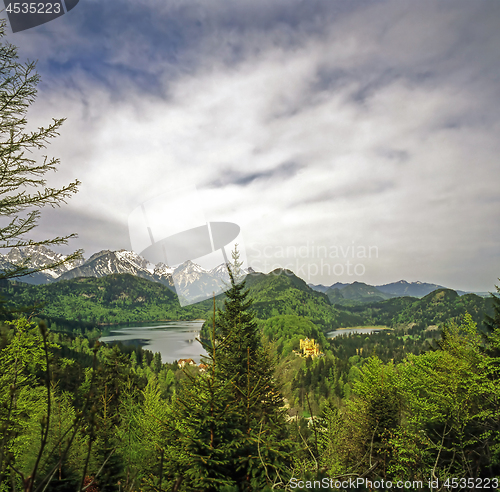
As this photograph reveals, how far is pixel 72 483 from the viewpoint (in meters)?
5.43

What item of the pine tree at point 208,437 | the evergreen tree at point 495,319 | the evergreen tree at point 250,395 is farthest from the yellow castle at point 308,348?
the pine tree at point 208,437

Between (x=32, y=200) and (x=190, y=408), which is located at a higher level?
(x=32, y=200)

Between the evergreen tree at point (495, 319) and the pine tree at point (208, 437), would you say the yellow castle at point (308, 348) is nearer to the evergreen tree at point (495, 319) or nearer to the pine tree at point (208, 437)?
the evergreen tree at point (495, 319)

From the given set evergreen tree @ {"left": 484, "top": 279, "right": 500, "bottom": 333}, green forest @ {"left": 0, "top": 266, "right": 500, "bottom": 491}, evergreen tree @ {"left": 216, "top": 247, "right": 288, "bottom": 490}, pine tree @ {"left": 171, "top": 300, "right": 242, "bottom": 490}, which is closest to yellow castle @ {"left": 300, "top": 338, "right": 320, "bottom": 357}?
green forest @ {"left": 0, "top": 266, "right": 500, "bottom": 491}

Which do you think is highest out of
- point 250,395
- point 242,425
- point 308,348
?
point 250,395

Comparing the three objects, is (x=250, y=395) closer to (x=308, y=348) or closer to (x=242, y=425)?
(x=242, y=425)

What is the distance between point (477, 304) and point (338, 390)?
19134 centimetres

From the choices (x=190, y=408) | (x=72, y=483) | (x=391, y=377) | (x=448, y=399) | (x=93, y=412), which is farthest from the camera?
(x=391, y=377)

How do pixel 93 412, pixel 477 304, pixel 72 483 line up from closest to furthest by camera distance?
pixel 93 412, pixel 72 483, pixel 477 304

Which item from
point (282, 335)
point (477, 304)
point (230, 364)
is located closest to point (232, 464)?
point (230, 364)

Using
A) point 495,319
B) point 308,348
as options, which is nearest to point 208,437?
point 495,319

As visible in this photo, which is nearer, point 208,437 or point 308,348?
point 208,437

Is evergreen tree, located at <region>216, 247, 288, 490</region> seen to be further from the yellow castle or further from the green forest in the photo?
the yellow castle

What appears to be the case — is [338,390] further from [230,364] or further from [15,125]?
[15,125]
